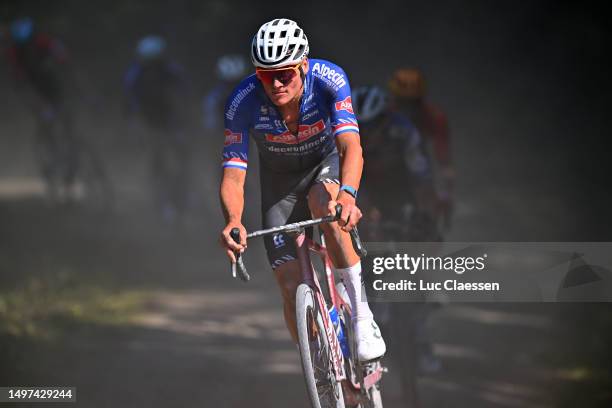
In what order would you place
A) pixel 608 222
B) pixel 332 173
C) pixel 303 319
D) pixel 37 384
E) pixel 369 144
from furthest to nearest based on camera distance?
pixel 608 222, pixel 37 384, pixel 369 144, pixel 332 173, pixel 303 319

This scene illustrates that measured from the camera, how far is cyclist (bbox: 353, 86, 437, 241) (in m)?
8.04

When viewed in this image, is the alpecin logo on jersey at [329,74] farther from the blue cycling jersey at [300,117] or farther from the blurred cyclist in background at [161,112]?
the blurred cyclist in background at [161,112]

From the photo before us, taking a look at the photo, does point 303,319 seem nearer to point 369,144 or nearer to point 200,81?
point 369,144

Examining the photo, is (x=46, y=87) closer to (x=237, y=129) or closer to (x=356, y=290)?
(x=237, y=129)

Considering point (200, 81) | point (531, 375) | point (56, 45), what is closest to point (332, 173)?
point (531, 375)

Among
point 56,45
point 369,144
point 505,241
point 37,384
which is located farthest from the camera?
point 56,45

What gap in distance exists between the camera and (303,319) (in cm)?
539

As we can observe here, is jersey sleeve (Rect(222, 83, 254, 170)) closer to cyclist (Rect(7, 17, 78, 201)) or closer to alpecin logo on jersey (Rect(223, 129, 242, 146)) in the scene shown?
alpecin logo on jersey (Rect(223, 129, 242, 146))

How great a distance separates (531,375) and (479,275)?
1336 millimetres

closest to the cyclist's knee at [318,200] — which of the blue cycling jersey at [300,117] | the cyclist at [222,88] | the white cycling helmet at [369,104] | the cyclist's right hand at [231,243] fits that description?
the blue cycling jersey at [300,117]

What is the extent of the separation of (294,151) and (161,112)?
974 cm

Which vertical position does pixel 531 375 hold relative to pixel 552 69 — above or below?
below

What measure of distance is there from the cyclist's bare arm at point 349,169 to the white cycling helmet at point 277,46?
52cm

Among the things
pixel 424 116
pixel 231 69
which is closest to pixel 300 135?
pixel 424 116
